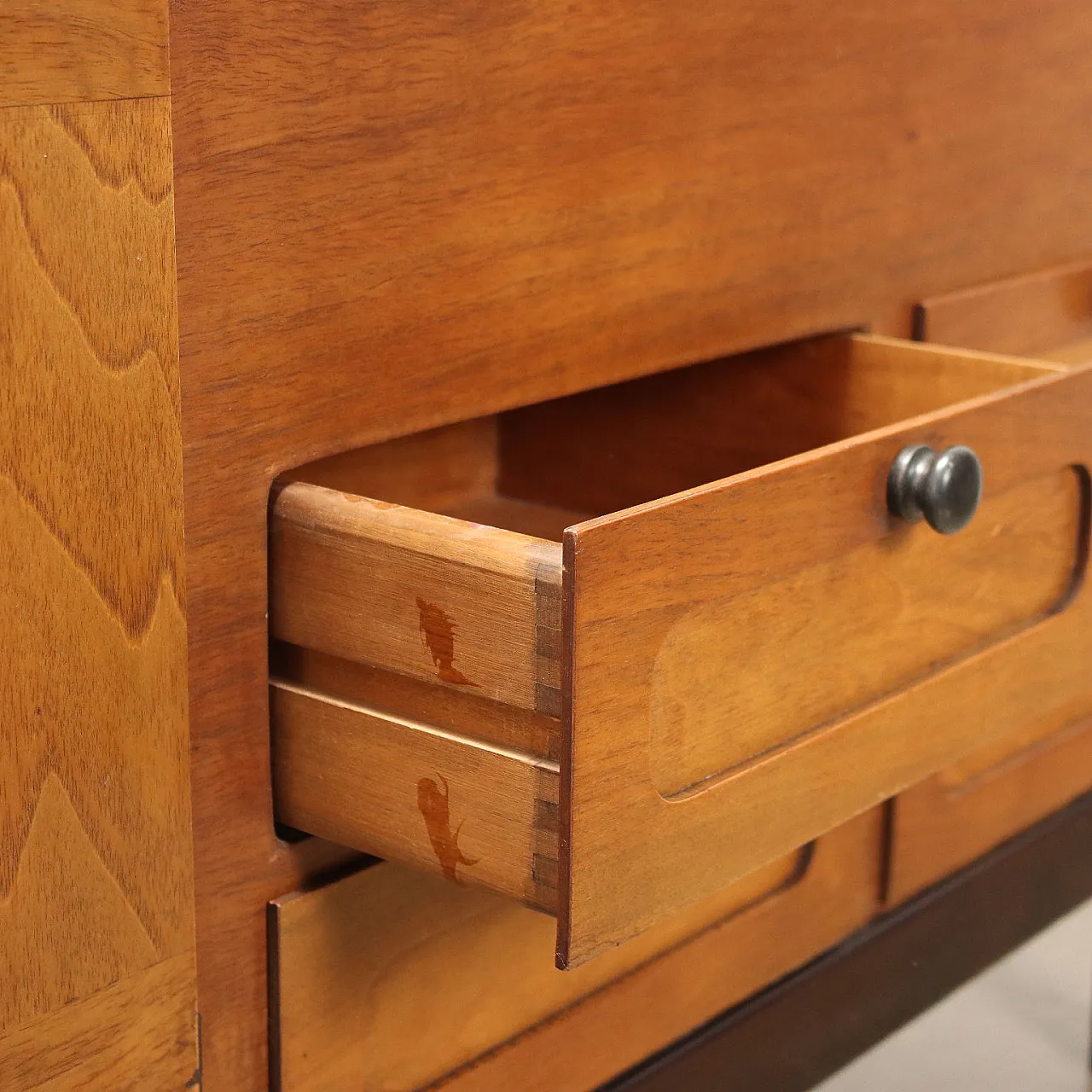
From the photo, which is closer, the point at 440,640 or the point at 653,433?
the point at 440,640

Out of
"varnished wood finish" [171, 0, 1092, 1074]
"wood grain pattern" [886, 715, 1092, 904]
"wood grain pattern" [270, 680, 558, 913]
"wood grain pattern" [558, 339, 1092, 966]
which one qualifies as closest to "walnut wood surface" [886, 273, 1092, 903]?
"wood grain pattern" [886, 715, 1092, 904]

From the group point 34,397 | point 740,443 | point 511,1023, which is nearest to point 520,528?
point 740,443

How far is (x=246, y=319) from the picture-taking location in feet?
1.80

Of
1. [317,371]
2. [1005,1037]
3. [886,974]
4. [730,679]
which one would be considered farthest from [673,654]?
[1005,1037]

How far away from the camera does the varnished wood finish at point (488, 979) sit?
0.64 metres

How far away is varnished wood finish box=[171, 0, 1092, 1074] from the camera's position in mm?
544

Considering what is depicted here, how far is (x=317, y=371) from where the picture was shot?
577mm

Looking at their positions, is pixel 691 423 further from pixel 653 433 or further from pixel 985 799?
pixel 985 799

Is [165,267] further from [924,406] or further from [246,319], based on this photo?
[924,406]

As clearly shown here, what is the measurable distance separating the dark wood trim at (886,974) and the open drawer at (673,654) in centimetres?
22

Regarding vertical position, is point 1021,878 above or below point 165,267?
below

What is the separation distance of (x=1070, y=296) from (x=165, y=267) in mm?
630

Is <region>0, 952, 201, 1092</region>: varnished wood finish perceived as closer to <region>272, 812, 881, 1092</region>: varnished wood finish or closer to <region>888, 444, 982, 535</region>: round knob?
<region>272, 812, 881, 1092</region>: varnished wood finish

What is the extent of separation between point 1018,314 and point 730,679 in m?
0.46
